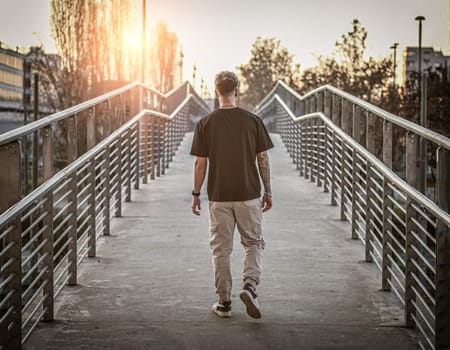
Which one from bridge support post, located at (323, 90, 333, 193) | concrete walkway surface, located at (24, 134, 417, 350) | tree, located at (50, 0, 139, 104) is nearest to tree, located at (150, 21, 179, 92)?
tree, located at (50, 0, 139, 104)

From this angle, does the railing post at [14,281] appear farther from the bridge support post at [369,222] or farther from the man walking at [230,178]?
the bridge support post at [369,222]

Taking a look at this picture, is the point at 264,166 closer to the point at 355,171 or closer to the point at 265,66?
the point at 355,171

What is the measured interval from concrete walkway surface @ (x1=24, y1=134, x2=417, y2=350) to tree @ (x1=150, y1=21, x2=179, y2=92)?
70.3m

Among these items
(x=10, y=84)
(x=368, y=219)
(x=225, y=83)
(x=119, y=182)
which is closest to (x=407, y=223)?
(x=225, y=83)

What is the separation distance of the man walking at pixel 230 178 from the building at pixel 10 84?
84066 millimetres

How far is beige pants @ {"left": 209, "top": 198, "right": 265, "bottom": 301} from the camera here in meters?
5.38

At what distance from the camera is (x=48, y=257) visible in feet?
17.5

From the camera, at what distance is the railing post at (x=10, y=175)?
436 centimetres

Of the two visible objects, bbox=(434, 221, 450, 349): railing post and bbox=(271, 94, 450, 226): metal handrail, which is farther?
bbox=(434, 221, 450, 349): railing post

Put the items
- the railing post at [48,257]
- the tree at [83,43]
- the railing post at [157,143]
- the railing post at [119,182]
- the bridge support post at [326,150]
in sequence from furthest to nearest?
the tree at [83,43]
the railing post at [157,143]
the bridge support post at [326,150]
the railing post at [119,182]
the railing post at [48,257]

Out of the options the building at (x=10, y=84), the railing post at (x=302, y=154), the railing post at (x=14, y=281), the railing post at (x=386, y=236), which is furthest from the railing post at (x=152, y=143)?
the building at (x=10, y=84)

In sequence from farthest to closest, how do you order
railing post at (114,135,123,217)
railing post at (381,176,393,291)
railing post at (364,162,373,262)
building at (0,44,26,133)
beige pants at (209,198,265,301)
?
building at (0,44,26,133) < railing post at (114,135,123,217) < railing post at (364,162,373,262) < railing post at (381,176,393,291) < beige pants at (209,198,265,301)

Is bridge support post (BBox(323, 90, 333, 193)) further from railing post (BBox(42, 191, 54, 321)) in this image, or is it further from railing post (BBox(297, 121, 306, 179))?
railing post (BBox(42, 191, 54, 321))

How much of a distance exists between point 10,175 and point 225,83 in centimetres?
164
